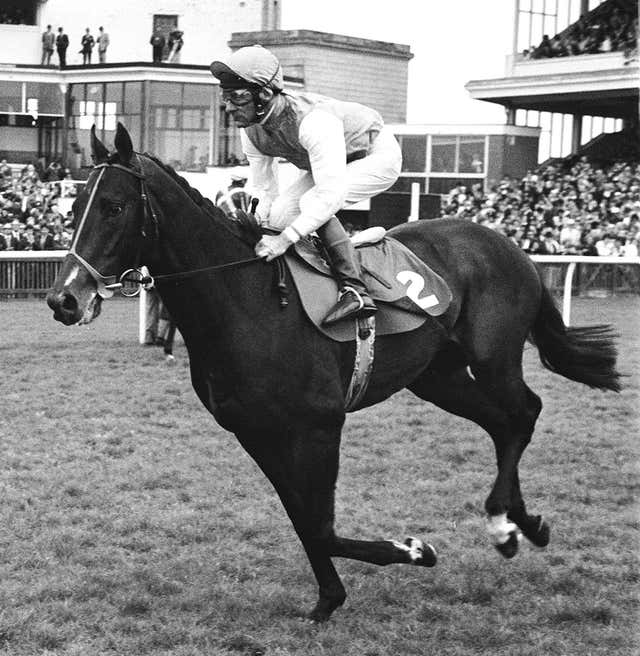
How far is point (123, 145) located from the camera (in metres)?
3.62

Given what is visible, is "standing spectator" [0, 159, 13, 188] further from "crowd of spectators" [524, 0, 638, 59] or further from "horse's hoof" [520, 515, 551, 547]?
"horse's hoof" [520, 515, 551, 547]

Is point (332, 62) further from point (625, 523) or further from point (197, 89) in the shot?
point (625, 523)

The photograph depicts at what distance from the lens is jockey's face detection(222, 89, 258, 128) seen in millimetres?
3898

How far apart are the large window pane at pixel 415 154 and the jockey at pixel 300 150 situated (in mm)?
23220

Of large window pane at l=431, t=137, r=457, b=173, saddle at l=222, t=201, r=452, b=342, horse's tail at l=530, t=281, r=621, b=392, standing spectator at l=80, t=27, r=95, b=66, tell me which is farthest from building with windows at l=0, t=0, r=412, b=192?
saddle at l=222, t=201, r=452, b=342

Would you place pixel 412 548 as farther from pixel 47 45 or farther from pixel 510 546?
pixel 47 45

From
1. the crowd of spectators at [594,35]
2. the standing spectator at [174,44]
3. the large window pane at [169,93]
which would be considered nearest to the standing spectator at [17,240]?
the large window pane at [169,93]

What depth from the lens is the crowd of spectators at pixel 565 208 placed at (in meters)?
17.8

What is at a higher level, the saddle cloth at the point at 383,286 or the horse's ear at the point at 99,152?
the horse's ear at the point at 99,152

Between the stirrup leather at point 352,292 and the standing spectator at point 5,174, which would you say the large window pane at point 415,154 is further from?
the stirrup leather at point 352,292

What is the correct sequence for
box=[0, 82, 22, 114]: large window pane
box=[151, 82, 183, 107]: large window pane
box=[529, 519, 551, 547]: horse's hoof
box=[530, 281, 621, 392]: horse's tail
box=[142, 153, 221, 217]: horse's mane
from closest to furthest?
box=[142, 153, 221, 217]: horse's mane → box=[529, 519, 551, 547]: horse's hoof → box=[530, 281, 621, 392]: horse's tail → box=[151, 82, 183, 107]: large window pane → box=[0, 82, 22, 114]: large window pane

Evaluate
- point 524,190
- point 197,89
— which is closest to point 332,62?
point 197,89

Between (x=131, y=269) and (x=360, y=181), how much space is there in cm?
111

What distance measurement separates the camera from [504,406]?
4.77 m
